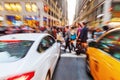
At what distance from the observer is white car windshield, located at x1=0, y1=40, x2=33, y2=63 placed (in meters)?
3.27

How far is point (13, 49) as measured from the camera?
3.64 m

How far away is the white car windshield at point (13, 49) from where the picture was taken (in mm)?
3273

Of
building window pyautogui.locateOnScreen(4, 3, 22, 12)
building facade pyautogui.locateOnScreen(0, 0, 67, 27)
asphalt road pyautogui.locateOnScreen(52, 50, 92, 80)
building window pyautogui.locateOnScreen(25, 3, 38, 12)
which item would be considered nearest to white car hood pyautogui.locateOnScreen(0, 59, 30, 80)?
asphalt road pyautogui.locateOnScreen(52, 50, 92, 80)

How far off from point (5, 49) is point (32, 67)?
103cm

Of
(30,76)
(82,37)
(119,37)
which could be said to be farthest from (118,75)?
(82,37)

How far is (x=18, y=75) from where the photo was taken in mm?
2648

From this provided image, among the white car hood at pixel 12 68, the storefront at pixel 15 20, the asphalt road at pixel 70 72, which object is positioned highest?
the storefront at pixel 15 20

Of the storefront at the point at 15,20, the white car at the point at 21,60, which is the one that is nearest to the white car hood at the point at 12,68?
the white car at the point at 21,60

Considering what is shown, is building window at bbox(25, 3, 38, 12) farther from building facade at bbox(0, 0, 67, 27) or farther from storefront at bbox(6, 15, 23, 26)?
storefront at bbox(6, 15, 23, 26)

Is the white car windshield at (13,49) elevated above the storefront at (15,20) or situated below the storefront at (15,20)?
below

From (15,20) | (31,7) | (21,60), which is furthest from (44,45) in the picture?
(31,7)

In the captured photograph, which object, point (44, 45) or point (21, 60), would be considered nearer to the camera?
point (21, 60)

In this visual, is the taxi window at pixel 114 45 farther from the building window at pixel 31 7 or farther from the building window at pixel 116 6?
the building window at pixel 31 7

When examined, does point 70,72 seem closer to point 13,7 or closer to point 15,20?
point 15,20
